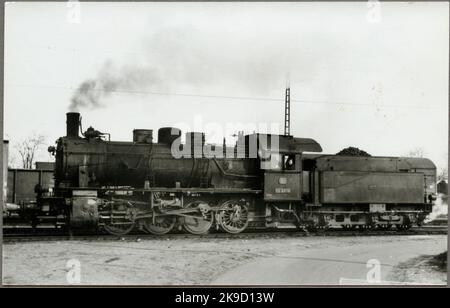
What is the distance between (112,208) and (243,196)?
4661 mm

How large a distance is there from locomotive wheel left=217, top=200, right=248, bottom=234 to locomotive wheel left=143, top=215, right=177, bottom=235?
168 cm

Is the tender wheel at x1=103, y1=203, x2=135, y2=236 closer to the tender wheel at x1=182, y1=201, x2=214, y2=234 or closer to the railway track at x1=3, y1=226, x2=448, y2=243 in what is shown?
the railway track at x1=3, y1=226, x2=448, y2=243

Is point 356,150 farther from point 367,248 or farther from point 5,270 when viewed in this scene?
point 5,270

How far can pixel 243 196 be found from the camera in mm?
16953

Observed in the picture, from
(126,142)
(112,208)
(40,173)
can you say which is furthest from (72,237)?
(40,173)

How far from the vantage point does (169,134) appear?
16844 millimetres

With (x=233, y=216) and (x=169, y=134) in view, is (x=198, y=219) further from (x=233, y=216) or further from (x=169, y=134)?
(x=169, y=134)

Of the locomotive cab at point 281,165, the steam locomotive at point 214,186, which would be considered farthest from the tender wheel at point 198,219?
the locomotive cab at point 281,165

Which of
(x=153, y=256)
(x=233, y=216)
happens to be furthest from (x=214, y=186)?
(x=153, y=256)

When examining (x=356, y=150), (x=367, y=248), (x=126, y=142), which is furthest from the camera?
(x=356, y=150)

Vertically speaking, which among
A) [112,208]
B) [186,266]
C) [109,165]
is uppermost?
[109,165]

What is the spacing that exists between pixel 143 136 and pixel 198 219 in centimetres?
356

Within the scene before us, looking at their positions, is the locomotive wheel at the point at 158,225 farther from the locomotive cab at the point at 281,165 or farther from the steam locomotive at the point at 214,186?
the locomotive cab at the point at 281,165
